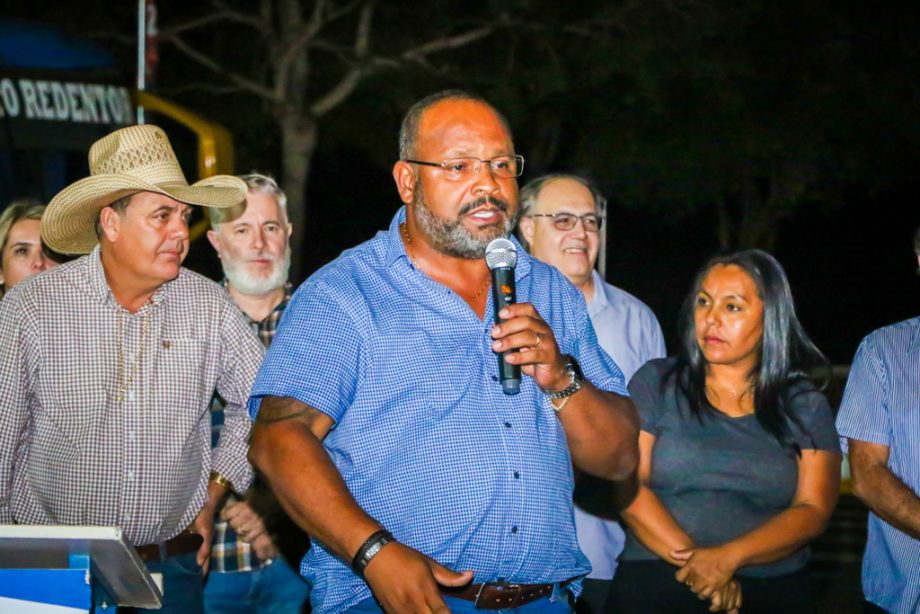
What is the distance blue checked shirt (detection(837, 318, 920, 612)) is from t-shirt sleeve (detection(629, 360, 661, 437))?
2.35 feet

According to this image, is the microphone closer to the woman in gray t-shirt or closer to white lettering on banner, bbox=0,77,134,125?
the woman in gray t-shirt

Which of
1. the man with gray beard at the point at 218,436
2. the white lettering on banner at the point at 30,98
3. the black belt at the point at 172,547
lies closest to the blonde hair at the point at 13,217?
the man with gray beard at the point at 218,436

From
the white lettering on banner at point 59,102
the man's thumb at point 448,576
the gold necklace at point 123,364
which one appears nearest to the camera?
the man's thumb at point 448,576

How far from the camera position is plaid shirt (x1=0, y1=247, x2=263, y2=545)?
4.73 metres

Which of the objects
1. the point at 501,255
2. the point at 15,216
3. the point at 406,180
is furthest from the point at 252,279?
the point at 501,255

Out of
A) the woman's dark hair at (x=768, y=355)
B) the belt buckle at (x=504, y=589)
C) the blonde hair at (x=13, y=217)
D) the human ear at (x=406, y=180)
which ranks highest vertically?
the human ear at (x=406, y=180)

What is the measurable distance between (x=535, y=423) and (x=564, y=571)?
0.46 m

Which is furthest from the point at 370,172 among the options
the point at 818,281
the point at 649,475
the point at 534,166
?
the point at 649,475

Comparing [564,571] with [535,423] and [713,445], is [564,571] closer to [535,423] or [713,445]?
[535,423]

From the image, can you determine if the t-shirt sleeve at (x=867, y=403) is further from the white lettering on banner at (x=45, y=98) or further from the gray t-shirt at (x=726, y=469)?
the white lettering on banner at (x=45, y=98)

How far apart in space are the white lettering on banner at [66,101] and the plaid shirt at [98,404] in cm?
774

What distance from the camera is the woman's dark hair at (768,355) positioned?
518cm

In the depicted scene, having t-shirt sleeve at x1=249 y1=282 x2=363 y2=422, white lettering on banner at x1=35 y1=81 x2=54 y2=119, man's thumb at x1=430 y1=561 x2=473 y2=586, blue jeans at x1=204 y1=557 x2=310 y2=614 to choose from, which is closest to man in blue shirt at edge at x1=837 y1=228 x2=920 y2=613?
man's thumb at x1=430 y1=561 x2=473 y2=586

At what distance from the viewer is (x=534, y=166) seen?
2894 cm
